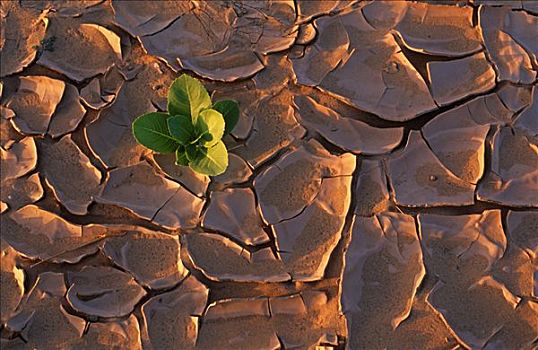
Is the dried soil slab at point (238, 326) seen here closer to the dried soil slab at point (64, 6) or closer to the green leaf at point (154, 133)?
the green leaf at point (154, 133)

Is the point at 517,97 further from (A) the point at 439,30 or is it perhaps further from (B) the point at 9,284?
(B) the point at 9,284

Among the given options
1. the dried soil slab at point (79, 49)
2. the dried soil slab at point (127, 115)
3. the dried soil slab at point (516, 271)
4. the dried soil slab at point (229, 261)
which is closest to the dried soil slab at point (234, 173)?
the dried soil slab at point (229, 261)

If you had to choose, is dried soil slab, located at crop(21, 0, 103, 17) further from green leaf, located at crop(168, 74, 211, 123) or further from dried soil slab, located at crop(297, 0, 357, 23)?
dried soil slab, located at crop(297, 0, 357, 23)

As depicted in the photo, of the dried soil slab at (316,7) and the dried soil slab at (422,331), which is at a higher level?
the dried soil slab at (316,7)

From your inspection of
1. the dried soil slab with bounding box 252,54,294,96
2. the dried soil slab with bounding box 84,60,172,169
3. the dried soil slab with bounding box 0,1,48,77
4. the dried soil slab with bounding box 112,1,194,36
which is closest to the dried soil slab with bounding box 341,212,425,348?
the dried soil slab with bounding box 252,54,294,96

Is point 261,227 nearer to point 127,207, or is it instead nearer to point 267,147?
point 267,147

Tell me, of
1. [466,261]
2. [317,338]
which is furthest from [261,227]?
[466,261]
